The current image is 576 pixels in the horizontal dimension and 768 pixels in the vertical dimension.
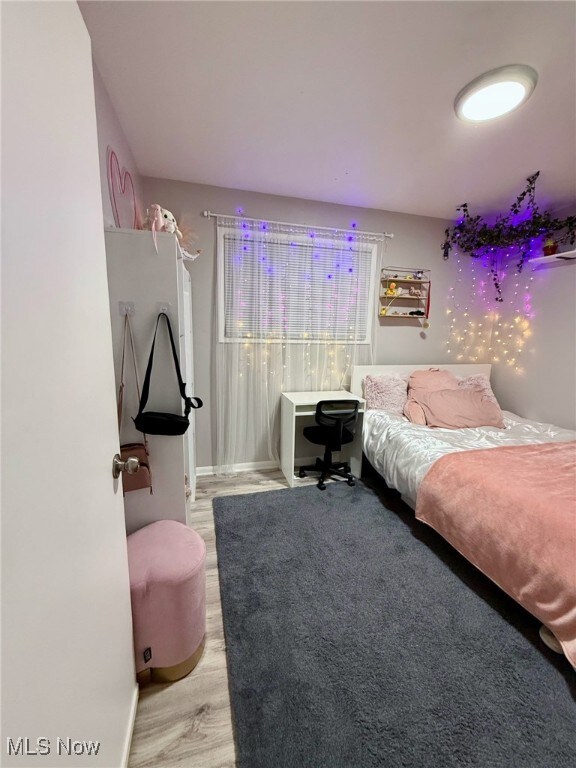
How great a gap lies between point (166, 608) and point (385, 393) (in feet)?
7.93

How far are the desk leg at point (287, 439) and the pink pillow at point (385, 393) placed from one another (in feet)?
2.64

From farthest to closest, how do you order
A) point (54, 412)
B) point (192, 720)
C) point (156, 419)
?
point (156, 419) → point (192, 720) → point (54, 412)

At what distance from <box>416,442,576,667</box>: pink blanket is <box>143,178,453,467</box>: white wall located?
1491 mm

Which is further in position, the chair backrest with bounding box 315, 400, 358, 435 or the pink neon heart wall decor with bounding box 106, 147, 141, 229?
the chair backrest with bounding box 315, 400, 358, 435

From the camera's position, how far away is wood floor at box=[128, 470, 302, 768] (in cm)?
102

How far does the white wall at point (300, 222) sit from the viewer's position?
8.49ft

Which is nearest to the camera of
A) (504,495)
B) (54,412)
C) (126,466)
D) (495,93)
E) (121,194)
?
(54,412)

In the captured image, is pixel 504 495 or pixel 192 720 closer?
pixel 192 720

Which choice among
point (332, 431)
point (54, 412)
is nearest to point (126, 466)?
point (54, 412)

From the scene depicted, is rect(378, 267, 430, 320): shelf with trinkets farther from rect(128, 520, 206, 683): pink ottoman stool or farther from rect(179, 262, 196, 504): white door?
rect(128, 520, 206, 683): pink ottoman stool

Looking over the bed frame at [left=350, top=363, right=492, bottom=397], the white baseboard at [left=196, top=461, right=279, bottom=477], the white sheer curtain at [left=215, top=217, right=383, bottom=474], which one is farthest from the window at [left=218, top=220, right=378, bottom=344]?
the white baseboard at [left=196, top=461, right=279, bottom=477]

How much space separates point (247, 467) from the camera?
3.07 metres

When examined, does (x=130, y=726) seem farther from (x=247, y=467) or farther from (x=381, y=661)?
(x=247, y=467)

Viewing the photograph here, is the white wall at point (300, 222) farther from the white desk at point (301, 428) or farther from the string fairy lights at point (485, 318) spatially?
the white desk at point (301, 428)
